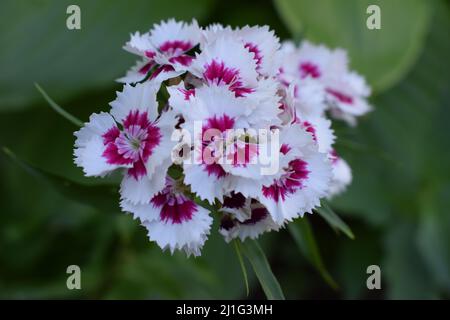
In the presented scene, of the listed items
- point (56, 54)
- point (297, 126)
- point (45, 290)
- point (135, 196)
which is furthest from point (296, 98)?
point (56, 54)

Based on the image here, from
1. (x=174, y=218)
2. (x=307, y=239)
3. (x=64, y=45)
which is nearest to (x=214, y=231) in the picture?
(x=307, y=239)

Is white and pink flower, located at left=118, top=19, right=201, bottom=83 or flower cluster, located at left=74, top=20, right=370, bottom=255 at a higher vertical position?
white and pink flower, located at left=118, top=19, right=201, bottom=83

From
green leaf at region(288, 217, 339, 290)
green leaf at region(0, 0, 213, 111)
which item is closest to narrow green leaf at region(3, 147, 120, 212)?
green leaf at region(288, 217, 339, 290)

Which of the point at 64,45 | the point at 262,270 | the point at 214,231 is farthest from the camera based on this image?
the point at 64,45

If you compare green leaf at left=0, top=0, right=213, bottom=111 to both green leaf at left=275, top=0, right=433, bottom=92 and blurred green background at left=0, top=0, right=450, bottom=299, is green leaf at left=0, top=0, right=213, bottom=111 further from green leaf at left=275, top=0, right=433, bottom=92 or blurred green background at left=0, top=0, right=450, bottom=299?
green leaf at left=275, top=0, right=433, bottom=92

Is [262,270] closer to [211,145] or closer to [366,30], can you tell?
[211,145]

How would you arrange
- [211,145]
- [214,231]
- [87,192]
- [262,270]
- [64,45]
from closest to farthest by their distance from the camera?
[211,145] < [262,270] < [87,192] < [214,231] < [64,45]
